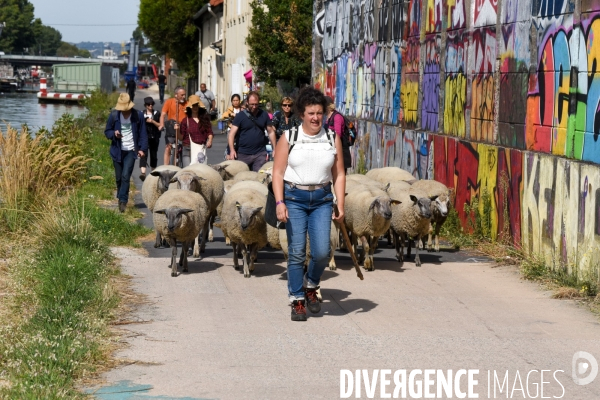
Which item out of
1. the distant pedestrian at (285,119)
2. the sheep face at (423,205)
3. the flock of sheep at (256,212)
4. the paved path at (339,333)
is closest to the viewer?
the paved path at (339,333)

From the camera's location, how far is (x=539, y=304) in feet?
30.2

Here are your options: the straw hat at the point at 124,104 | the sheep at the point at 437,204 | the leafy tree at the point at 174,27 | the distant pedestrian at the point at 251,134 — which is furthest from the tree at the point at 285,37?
the leafy tree at the point at 174,27

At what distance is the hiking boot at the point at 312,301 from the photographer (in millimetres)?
8523

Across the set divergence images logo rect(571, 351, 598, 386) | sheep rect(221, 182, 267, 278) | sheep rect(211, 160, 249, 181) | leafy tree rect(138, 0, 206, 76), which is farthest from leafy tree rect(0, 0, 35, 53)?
divergence images logo rect(571, 351, 598, 386)

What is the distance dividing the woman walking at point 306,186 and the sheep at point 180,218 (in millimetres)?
2641

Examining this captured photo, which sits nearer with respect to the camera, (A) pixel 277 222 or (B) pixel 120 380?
(B) pixel 120 380

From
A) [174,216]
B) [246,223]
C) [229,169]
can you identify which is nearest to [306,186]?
[246,223]

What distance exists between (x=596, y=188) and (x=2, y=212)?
23.5 ft

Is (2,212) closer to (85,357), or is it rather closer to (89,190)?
(89,190)

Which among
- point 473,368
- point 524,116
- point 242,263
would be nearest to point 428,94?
point 524,116

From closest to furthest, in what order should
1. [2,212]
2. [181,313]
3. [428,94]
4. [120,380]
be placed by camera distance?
[120,380] → [181,313] → [2,212] → [428,94]

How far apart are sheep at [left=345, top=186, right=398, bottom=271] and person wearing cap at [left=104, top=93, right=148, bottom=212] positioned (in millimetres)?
4973

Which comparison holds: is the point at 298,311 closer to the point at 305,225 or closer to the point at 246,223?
the point at 305,225

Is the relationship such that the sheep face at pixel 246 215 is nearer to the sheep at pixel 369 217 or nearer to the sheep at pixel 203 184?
the sheep at pixel 369 217
